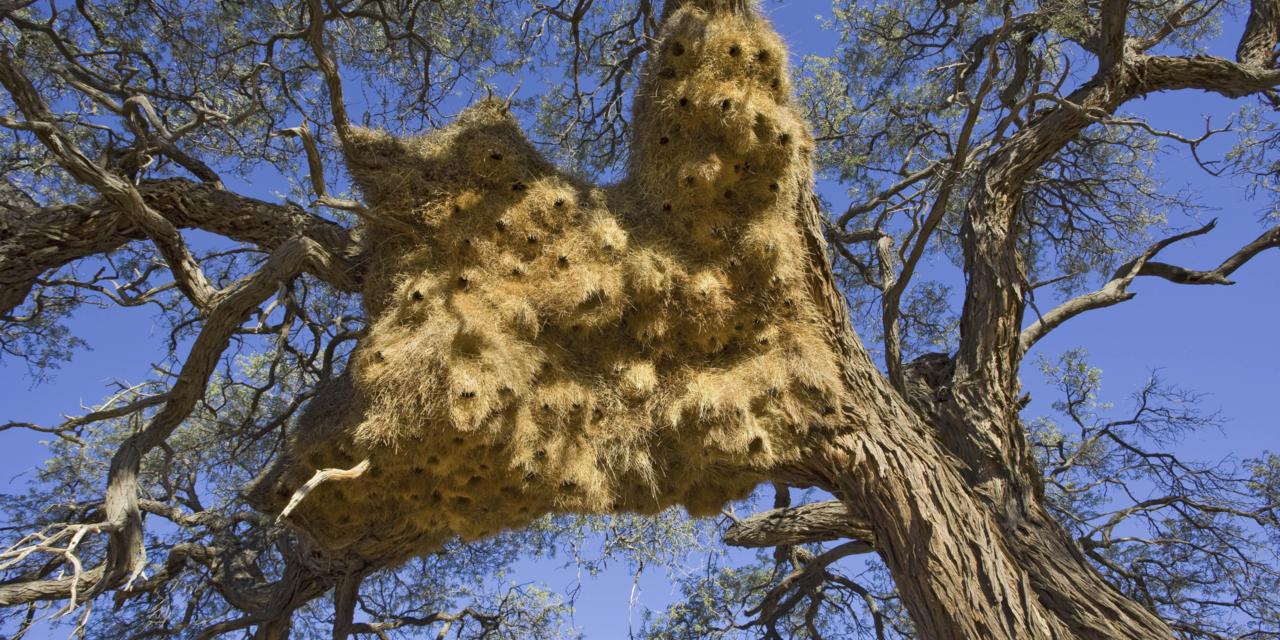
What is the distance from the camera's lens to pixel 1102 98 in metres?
6.07

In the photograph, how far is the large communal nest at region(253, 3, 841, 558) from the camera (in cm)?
480

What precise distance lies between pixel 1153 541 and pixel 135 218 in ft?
23.3

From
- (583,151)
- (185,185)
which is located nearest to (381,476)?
(185,185)

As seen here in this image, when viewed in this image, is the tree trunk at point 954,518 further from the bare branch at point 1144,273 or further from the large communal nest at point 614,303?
the bare branch at point 1144,273

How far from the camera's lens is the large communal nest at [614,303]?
4805 millimetres

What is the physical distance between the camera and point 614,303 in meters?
4.91

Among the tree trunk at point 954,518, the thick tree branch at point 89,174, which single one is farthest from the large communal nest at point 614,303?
the thick tree branch at point 89,174

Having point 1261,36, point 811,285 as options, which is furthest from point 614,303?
point 1261,36

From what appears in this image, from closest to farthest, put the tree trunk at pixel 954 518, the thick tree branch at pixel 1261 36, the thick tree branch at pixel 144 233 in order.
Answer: the tree trunk at pixel 954 518, the thick tree branch at pixel 144 233, the thick tree branch at pixel 1261 36

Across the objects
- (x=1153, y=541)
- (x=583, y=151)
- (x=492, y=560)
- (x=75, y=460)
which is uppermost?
(x=583, y=151)

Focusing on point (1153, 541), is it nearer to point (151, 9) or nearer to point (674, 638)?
point (674, 638)

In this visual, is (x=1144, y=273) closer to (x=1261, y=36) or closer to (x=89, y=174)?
(x=1261, y=36)

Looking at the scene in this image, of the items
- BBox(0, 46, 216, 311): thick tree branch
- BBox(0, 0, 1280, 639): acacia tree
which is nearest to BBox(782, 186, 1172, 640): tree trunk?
BBox(0, 0, 1280, 639): acacia tree

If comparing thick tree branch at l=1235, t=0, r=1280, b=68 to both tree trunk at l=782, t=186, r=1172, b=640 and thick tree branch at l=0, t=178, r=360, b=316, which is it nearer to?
tree trunk at l=782, t=186, r=1172, b=640
